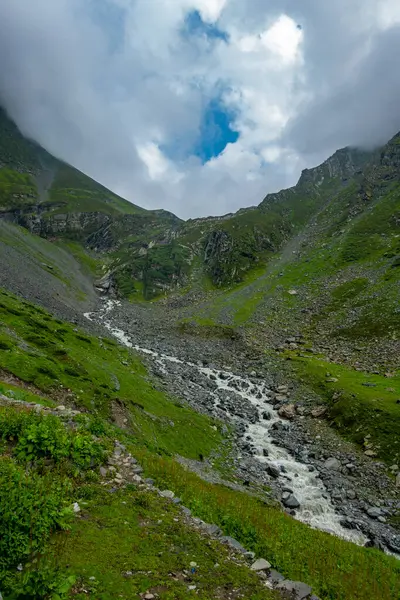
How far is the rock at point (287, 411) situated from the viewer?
46.4 meters

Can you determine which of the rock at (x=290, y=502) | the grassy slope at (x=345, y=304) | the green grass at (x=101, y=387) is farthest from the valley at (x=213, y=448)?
the grassy slope at (x=345, y=304)

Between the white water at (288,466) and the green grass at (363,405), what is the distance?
297 inches

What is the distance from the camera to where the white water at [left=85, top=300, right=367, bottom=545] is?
26.2m

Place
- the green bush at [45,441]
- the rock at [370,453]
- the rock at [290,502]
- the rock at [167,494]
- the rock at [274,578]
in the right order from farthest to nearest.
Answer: the rock at [370,453] → the rock at [290,502] → the rock at [167,494] → the green bush at [45,441] → the rock at [274,578]

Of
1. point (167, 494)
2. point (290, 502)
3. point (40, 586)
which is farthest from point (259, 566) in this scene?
point (290, 502)

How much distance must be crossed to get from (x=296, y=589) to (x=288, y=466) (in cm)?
2683

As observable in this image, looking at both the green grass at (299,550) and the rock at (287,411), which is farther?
the rock at (287,411)

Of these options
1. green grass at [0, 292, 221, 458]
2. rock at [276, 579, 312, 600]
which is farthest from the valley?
green grass at [0, 292, 221, 458]

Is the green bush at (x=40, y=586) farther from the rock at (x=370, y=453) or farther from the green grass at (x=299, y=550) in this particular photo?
the rock at (x=370, y=453)

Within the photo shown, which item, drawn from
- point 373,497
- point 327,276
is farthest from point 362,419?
point 327,276

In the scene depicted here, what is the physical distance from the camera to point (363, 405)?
4241 centimetres

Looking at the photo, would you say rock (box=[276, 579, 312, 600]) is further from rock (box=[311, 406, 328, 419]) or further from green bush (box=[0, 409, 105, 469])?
rock (box=[311, 406, 328, 419])

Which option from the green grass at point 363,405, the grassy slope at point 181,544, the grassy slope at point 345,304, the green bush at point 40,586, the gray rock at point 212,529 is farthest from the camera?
the grassy slope at point 345,304

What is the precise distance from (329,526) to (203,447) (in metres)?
12.4
